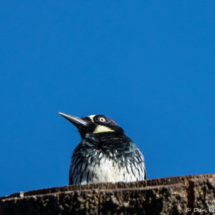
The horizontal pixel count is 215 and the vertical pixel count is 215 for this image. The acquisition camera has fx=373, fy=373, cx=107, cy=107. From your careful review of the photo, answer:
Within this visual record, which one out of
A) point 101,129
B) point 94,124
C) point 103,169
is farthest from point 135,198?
point 94,124

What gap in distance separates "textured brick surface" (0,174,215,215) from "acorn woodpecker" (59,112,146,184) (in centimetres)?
281

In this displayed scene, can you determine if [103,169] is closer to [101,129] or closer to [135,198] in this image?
[101,129]

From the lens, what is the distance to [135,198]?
2.50 meters

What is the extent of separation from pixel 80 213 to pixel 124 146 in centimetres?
337

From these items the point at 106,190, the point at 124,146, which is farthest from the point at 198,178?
the point at 124,146

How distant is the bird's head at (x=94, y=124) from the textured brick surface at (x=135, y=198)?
3882 mm

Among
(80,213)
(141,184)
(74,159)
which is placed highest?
(74,159)

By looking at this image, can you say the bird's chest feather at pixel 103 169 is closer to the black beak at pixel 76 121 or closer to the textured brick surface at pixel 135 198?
the black beak at pixel 76 121

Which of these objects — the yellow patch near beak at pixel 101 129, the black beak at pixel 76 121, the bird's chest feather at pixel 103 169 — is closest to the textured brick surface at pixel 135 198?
the bird's chest feather at pixel 103 169

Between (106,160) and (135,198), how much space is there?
303 centimetres

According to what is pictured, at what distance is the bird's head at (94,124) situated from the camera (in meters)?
6.57

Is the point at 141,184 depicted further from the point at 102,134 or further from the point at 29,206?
the point at 102,134

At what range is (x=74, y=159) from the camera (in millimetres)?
5812

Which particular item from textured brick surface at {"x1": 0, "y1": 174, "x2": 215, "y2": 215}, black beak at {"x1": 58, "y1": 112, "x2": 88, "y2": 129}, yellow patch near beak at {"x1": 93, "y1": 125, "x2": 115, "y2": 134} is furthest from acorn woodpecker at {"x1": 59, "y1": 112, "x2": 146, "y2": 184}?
textured brick surface at {"x1": 0, "y1": 174, "x2": 215, "y2": 215}
